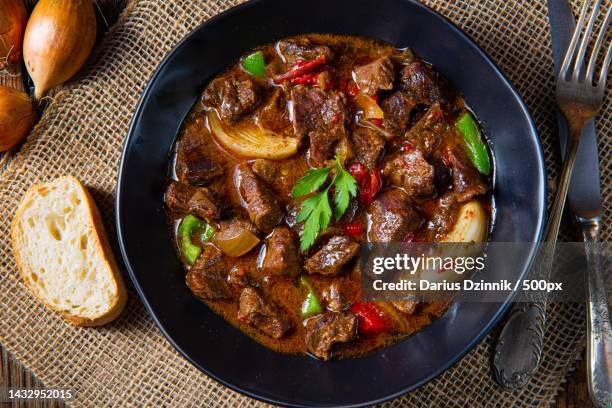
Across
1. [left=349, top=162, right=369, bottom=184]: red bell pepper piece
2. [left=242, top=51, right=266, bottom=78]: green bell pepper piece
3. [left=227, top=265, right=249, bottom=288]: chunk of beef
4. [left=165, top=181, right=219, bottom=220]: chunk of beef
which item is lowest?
[left=227, top=265, right=249, bottom=288]: chunk of beef

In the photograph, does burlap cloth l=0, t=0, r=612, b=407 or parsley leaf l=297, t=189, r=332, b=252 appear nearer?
parsley leaf l=297, t=189, r=332, b=252

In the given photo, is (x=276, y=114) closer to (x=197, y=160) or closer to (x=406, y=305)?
(x=197, y=160)

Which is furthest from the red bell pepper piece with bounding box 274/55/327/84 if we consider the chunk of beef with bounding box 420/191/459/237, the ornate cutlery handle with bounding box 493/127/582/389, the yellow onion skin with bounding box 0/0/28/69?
the yellow onion skin with bounding box 0/0/28/69

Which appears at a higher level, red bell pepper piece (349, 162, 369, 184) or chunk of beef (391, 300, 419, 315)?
red bell pepper piece (349, 162, 369, 184)

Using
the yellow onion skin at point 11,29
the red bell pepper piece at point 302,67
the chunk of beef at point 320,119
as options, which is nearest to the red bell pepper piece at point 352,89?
the chunk of beef at point 320,119

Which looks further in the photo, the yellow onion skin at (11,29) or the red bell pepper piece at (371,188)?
the yellow onion skin at (11,29)

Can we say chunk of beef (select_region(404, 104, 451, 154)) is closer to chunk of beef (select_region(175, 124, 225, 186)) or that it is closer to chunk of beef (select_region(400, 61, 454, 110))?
chunk of beef (select_region(400, 61, 454, 110))

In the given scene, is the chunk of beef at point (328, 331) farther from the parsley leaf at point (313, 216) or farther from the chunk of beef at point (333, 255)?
the parsley leaf at point (313, 216)
